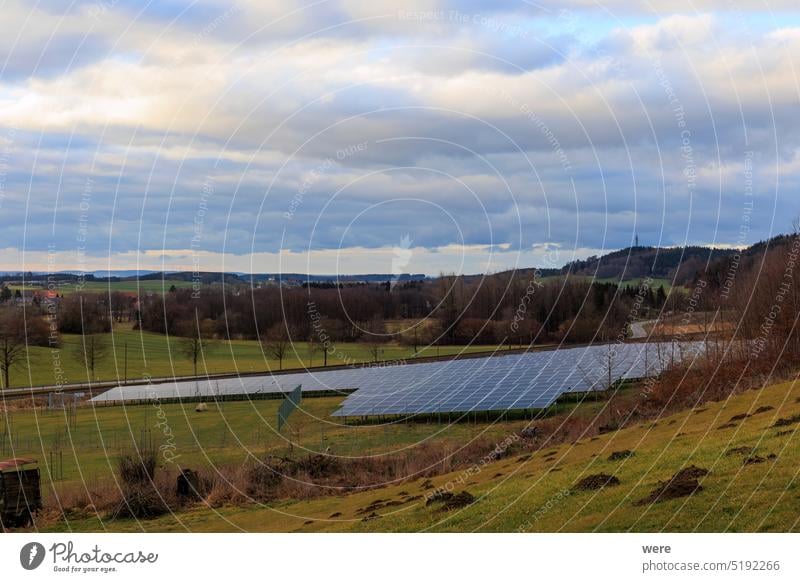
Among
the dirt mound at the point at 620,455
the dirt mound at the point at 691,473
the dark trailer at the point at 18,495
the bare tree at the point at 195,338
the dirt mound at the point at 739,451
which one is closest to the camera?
the dirt mound at the point at 691,473

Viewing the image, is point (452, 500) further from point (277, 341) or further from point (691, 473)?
point (277, 341)

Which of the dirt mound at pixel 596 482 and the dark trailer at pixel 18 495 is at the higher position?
the dark trailer at pixel 18 495

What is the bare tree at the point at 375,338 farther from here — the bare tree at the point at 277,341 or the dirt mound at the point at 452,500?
the dirt mound at the point at 452,500

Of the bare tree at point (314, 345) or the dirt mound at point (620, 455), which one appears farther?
the bare tree at point (314, 345)

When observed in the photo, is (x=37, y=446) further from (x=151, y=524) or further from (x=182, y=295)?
(x=182, y=295)

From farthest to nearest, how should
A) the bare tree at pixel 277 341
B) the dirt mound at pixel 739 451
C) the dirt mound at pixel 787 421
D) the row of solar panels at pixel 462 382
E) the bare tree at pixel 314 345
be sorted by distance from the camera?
the bare tree at pixel 314 345, the bare tree at pixel 277 341, the row of solar panels at pixel 462 382, the dirt mound at pixel 787 421, the dirt mound at pixel 739 451

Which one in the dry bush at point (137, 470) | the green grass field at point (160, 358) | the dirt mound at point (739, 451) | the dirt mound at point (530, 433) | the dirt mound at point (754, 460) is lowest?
the dirt mound at point (530, 433)

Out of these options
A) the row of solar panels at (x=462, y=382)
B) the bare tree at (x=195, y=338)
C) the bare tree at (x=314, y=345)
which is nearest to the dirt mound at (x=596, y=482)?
the row of solar panels at (x=462, y=382)
